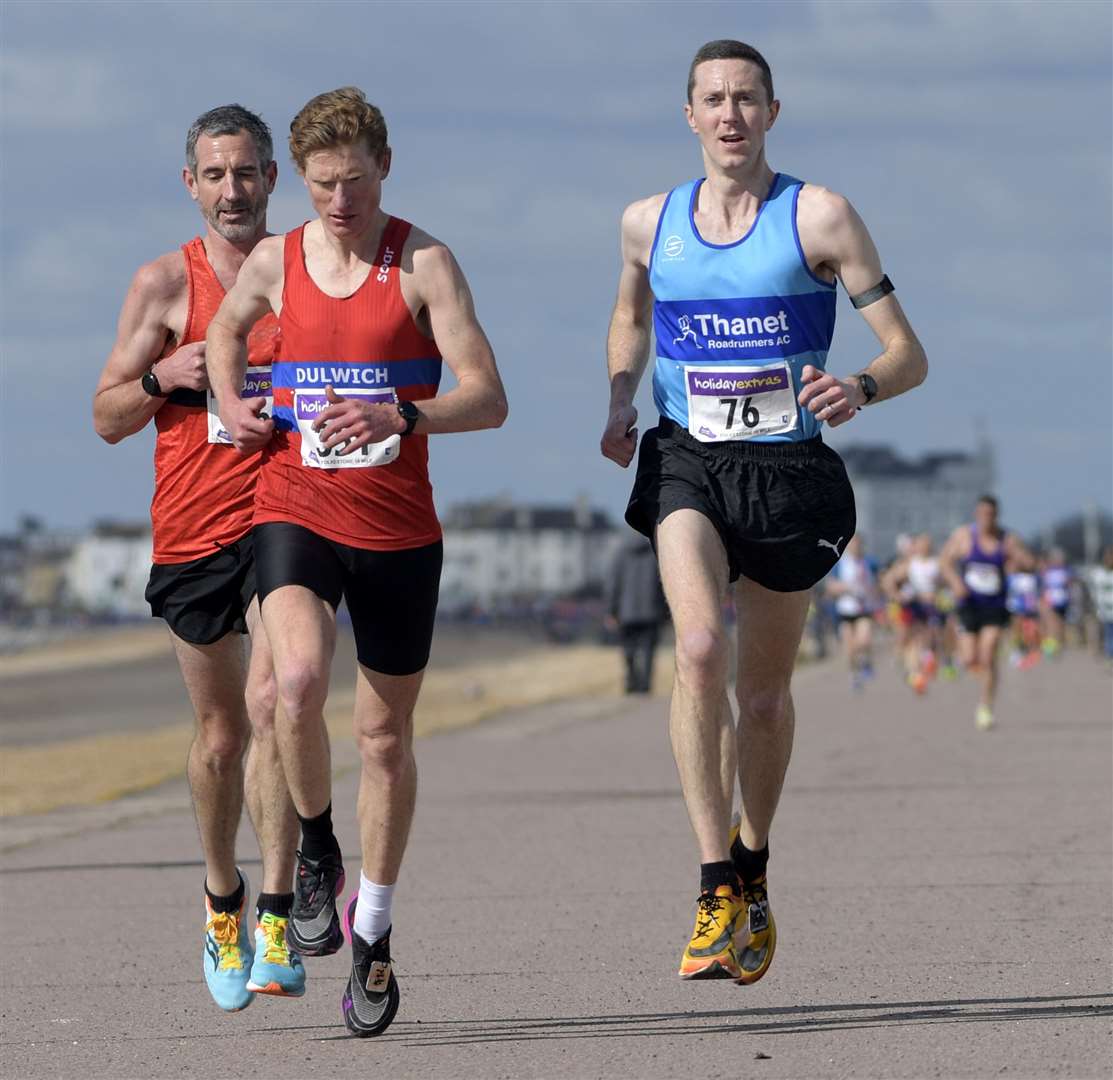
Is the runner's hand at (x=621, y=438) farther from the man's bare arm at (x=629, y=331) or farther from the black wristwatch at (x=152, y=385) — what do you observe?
the black wristwatch at (x=152, y=385)

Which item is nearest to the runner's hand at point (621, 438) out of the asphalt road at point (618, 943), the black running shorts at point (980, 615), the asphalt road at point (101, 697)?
the asphalt road at point (618, 943)

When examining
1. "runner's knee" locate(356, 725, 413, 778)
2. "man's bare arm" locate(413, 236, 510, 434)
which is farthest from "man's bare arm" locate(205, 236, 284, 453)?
"runner's knee" locate(356, 725, 413, 778)

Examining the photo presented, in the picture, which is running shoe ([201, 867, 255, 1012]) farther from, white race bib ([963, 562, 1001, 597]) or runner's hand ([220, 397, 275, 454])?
white race bib ([963, 562, 1001, 597])

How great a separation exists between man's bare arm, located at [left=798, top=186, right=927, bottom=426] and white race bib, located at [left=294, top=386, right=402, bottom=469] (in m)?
1.16

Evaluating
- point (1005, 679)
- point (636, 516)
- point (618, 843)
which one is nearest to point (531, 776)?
point (618, 843)

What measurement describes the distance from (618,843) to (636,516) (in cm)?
469

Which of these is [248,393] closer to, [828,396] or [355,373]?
[355,373]

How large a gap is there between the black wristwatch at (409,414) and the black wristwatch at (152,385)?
0.97 m

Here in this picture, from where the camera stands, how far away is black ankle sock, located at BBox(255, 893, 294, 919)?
271 inches

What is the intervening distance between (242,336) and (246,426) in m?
0.29

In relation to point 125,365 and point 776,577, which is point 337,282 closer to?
point 125,365

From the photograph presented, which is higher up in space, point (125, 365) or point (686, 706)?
point (125, 365)

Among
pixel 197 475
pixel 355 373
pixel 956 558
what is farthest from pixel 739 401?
pixel 956 558

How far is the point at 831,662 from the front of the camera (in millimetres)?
48188
